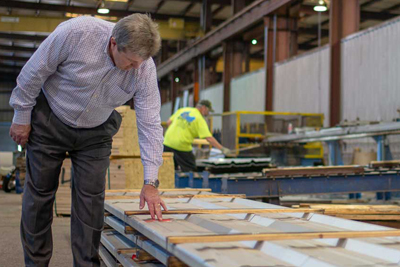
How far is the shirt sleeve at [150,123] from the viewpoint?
3.23 meters

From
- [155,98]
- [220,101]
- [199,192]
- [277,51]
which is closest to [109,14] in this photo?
[220,101]

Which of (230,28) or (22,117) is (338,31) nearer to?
(230,28)

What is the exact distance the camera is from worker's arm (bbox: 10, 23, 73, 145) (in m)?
2.93

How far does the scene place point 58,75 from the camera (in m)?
3.08

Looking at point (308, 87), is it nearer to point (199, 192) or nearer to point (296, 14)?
point (296, 14)

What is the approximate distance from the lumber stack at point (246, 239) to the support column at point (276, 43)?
13396 millimetres

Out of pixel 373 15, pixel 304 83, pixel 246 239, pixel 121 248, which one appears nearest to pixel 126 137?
pixel 121 248

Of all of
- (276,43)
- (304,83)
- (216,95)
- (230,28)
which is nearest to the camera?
(304,83)

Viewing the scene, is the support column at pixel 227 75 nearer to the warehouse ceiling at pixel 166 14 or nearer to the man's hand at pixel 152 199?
the warehouse ceiling at pixel 166 14

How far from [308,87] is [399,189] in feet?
26.6

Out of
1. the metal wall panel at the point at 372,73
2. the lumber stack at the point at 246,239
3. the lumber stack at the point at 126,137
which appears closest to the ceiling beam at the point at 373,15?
the metal wall panel at the point at 372,73

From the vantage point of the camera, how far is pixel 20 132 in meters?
3.13

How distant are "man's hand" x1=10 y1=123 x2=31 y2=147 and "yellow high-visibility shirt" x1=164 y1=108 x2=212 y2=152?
20.6ft

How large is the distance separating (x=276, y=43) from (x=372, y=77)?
5.03 metres
